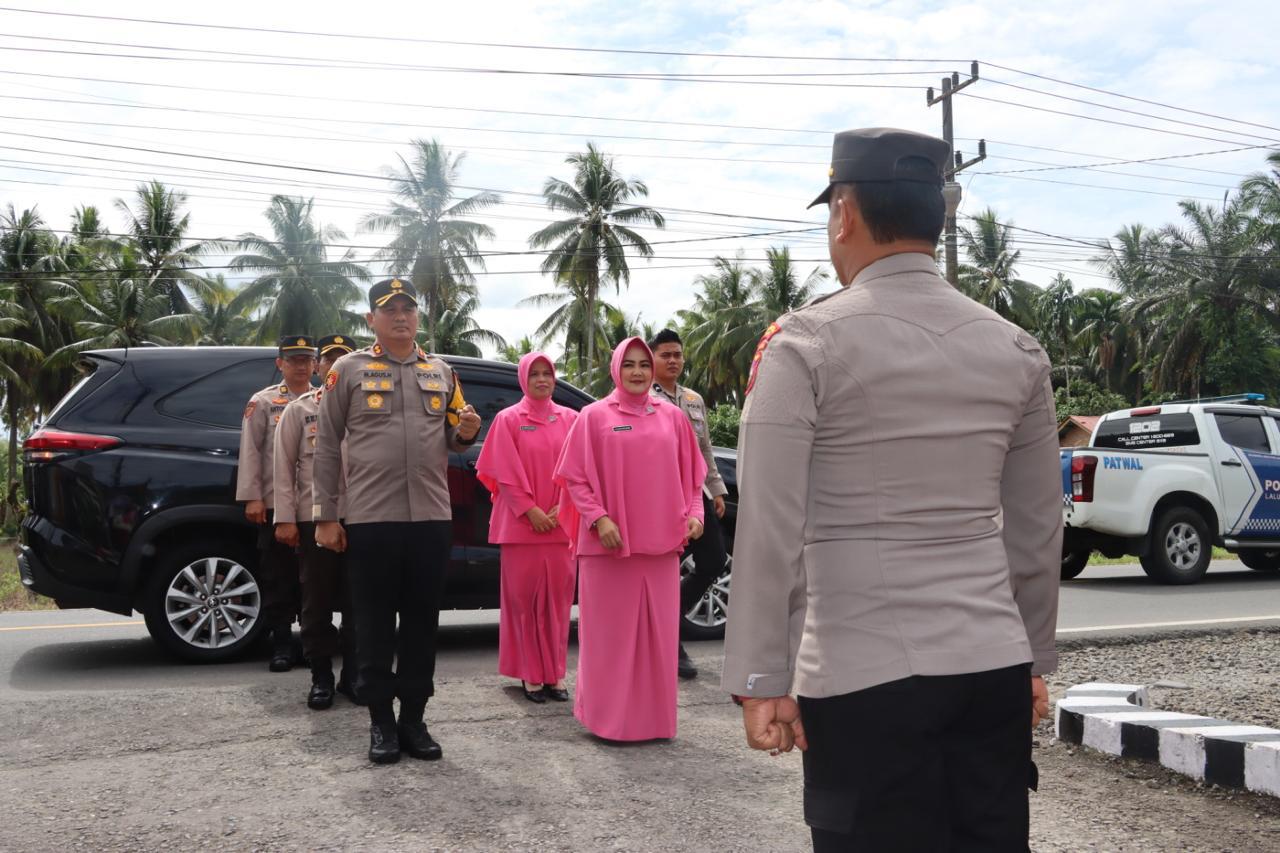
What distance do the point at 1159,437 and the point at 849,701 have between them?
489 inches

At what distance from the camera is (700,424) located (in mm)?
7082

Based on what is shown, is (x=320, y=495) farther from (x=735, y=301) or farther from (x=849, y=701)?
(x=735, y=301)

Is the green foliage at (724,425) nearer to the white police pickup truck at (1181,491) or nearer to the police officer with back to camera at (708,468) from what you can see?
the white police pickup truck at (1181,491)

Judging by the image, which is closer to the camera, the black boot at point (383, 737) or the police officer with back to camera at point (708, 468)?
the black boot at point (383, 737)

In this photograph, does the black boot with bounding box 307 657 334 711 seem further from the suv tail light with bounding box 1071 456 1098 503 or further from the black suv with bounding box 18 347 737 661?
the suv tail light with bounding box 1071 456 1098 503

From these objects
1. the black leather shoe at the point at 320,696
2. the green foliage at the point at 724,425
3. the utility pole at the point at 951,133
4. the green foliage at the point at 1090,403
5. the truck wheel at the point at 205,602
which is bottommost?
the black leather shoe at the point at 320,696

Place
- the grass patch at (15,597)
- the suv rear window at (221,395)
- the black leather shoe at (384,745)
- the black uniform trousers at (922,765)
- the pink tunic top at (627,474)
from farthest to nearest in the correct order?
the grass patch at (15,597) < the suv rear window at (221,395) < the pink tunic top at (627,474) < the black leather shoe at (384,745) < the black uniform trousers at (922,765)

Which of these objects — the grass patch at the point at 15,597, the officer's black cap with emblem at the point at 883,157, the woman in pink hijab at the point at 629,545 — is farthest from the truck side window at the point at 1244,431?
the officer's black cap with emblem at the point at 883,157

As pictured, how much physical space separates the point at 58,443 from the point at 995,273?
49.2 m

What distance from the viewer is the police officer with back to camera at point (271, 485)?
691 centimetres

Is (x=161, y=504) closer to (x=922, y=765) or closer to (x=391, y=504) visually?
(x=391, y=504)

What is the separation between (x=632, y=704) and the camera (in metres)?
5.30

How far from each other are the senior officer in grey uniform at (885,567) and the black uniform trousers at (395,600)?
309 cm

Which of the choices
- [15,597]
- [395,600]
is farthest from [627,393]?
[15,597]
